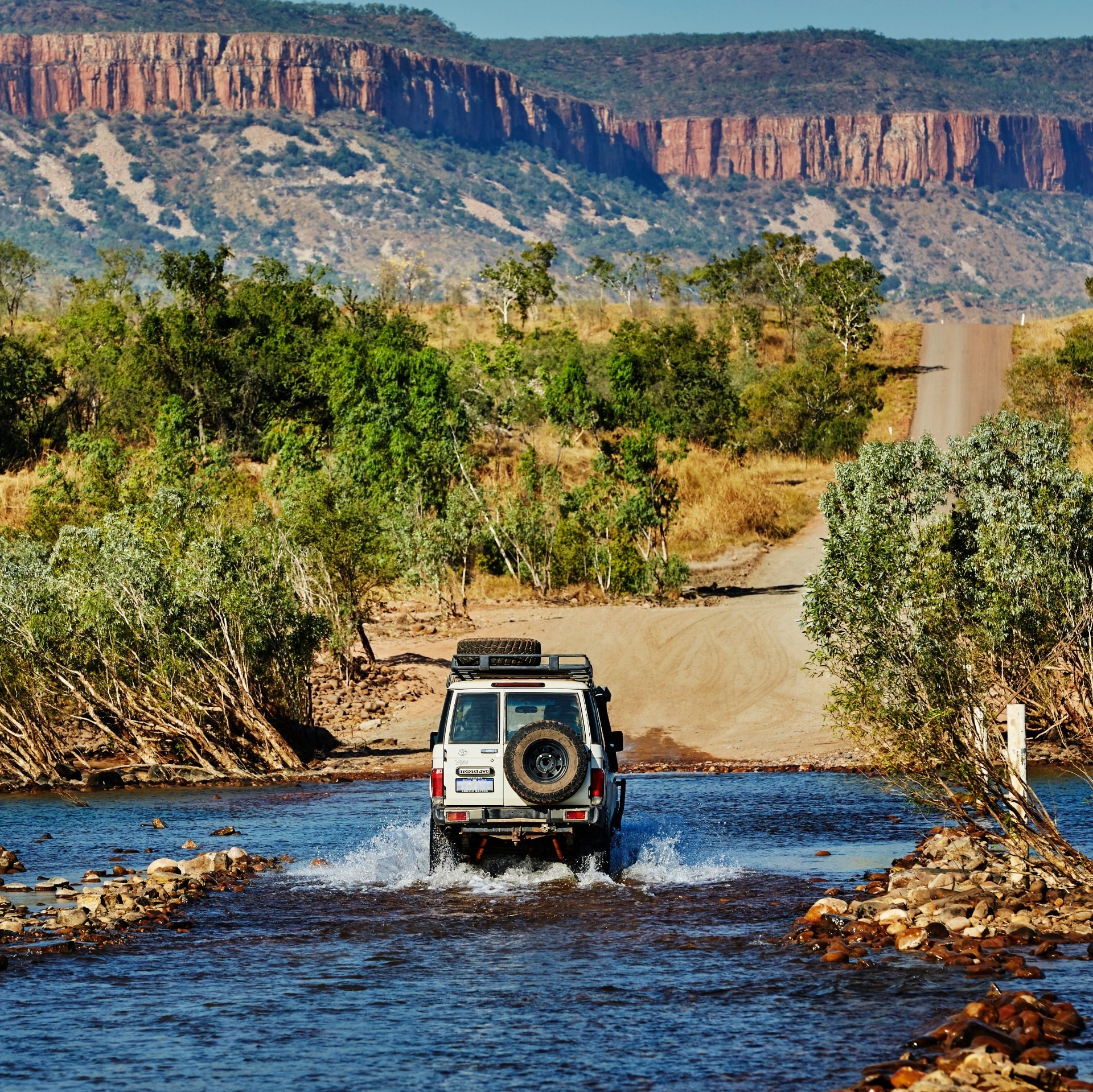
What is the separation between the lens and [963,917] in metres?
16.5

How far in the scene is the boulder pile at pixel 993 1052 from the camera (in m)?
11.1

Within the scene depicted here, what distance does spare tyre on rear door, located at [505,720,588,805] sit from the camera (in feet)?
56.8

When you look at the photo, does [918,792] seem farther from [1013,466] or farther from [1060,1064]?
[1013,466]

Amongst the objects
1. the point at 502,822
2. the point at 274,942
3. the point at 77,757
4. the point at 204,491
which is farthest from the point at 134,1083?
the point at 204,491

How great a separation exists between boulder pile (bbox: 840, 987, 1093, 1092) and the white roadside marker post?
3.30m

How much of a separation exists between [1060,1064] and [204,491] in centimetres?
3166

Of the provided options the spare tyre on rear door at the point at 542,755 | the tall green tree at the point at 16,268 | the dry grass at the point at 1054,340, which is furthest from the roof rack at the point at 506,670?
the tall green tree at the point at 16,268

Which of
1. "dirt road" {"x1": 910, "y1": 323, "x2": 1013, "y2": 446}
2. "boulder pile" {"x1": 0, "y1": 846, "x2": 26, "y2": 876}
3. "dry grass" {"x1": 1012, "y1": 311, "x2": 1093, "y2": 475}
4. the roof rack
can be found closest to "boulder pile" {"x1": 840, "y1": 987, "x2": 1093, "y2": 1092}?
the roof rack

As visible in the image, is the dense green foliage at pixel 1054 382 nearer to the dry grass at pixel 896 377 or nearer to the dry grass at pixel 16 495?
the dry grass at pixel 896 377

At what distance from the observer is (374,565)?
37.2 metres

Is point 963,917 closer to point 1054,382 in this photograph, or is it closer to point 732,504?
point 732,504

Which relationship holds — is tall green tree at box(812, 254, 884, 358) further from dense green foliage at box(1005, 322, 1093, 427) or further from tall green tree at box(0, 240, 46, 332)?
tall green tree at box(0, 240, 46, 332)

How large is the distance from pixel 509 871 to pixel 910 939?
5478mm

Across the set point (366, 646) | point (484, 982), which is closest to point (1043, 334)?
point (366, 646)
